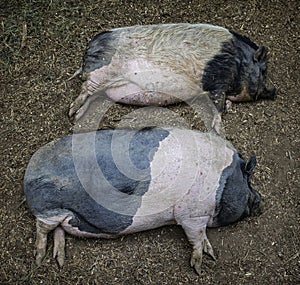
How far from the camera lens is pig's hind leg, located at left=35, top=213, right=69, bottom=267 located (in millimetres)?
3471

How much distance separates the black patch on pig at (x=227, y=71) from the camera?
4094 millimetres

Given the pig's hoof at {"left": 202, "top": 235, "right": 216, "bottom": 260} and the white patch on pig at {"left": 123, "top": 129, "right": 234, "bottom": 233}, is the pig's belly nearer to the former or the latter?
the white patch on pig at {"left": 123, "top": 129, "right": 234, "bottom": 233}

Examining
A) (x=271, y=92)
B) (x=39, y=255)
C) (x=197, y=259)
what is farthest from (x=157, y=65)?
(x=39, y=255)

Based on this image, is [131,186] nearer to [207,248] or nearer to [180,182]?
[180,182]

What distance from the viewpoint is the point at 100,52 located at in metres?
4.10

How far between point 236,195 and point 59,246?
110cm

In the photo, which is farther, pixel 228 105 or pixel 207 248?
pixel 228 105

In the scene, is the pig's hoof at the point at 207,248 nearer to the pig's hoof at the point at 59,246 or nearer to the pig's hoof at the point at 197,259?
the pig's hoof at the point at 197,259

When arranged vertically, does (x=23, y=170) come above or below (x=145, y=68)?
below

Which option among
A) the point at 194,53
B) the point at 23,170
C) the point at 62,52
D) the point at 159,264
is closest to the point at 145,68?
the point at 194,53

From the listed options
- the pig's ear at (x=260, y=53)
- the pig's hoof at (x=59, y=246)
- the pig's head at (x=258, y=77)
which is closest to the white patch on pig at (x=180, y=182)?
the pig's hoof at (x=59, y=246)

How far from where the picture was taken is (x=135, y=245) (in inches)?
142

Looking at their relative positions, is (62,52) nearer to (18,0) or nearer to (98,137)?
(18,0)

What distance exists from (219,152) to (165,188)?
0.42 metres
